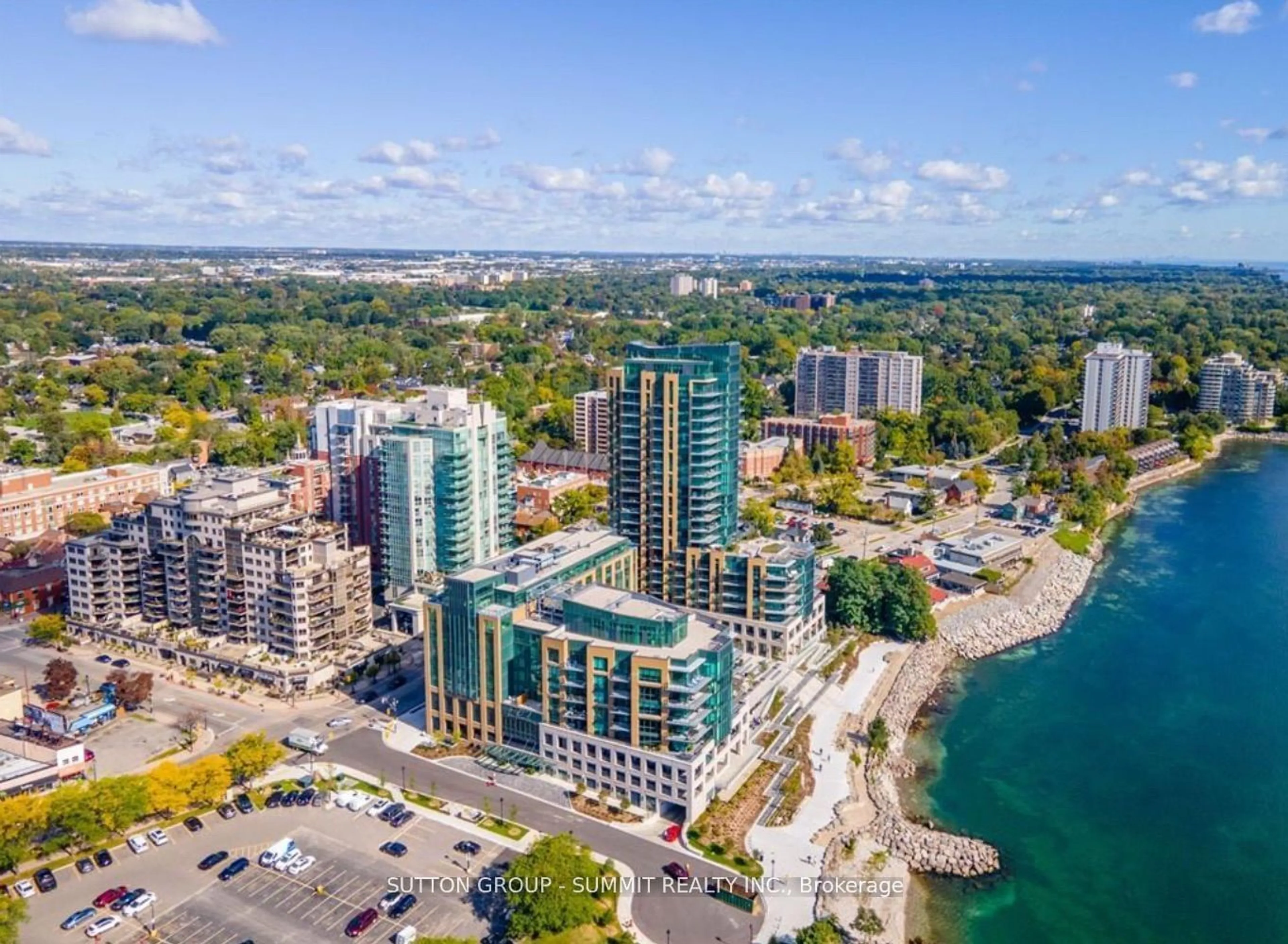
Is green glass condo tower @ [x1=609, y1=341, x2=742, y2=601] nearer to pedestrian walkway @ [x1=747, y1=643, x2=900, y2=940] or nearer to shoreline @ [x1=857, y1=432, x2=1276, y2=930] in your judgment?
pedestrian walkway @ [x1=747, y1=643, x2=900, y2=940]

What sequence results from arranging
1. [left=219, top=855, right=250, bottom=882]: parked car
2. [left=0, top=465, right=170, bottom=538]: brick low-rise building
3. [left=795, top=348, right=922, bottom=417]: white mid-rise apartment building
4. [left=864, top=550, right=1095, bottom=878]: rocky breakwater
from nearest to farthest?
[left=219, top=855, right=250, bottom=882]: parked car
[left=864, top=550, right=1095, bottom=878]: rocky breakwater
[left=0, top=465, right=170, bottom=538]: brick low-rise building
[left=795, top=348, right=922, bottom=417]: white mid-rise apartment building

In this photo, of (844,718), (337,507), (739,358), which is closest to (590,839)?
(844,718)

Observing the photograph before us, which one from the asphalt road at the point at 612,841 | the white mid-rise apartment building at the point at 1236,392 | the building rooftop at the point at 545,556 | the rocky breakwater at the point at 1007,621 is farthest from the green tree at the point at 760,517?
the white mid-rise apartment building at the point at 1236,392

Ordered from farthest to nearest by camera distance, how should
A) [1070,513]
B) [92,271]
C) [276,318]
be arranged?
[92,271] → [276,318] → [1070,513]

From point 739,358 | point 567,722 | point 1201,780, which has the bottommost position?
point 1201,780

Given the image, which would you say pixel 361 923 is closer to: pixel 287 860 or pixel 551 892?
pixel 287 860

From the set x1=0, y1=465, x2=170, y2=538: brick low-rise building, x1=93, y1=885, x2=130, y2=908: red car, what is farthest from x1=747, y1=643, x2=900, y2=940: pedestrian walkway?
x1=0, y1=465, x2=170, y2=538: brick low-rise building

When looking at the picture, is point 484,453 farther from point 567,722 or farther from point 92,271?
point 92,271
